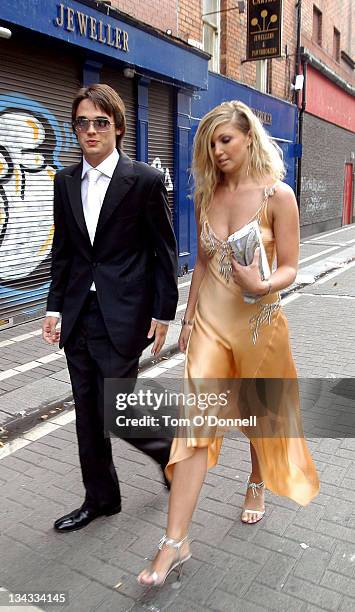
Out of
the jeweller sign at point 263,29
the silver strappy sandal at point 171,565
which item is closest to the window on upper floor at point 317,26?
the jeweller sign at point 263,29

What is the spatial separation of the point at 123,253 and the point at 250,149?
2.37 feet

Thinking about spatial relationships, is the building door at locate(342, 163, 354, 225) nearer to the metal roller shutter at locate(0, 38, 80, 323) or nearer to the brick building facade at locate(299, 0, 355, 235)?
the brick building facade at locate(299, 0, 355, 235)

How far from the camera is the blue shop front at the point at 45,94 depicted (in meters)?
6.95

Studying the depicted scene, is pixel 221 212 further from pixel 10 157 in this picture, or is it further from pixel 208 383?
pixel 10 157

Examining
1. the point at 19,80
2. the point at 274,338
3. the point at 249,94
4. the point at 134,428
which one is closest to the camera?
the point at 274,338

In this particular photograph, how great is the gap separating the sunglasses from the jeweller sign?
11.8m

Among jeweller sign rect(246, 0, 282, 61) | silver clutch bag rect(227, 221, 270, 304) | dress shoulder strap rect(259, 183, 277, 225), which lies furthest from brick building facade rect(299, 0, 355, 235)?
silver clutch bag rect(227, 221, 270, 304)

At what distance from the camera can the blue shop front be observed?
6953mm

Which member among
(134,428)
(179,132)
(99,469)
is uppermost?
(179,132)

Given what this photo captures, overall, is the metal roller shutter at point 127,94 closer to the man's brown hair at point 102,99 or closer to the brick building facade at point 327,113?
the man's brown hair at point 102,99

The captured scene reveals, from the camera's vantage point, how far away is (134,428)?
2779mm

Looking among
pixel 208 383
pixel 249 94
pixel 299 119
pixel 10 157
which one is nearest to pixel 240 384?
pixel 208 383

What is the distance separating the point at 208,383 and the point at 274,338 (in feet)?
1.23

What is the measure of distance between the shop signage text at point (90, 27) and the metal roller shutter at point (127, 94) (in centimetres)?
46
